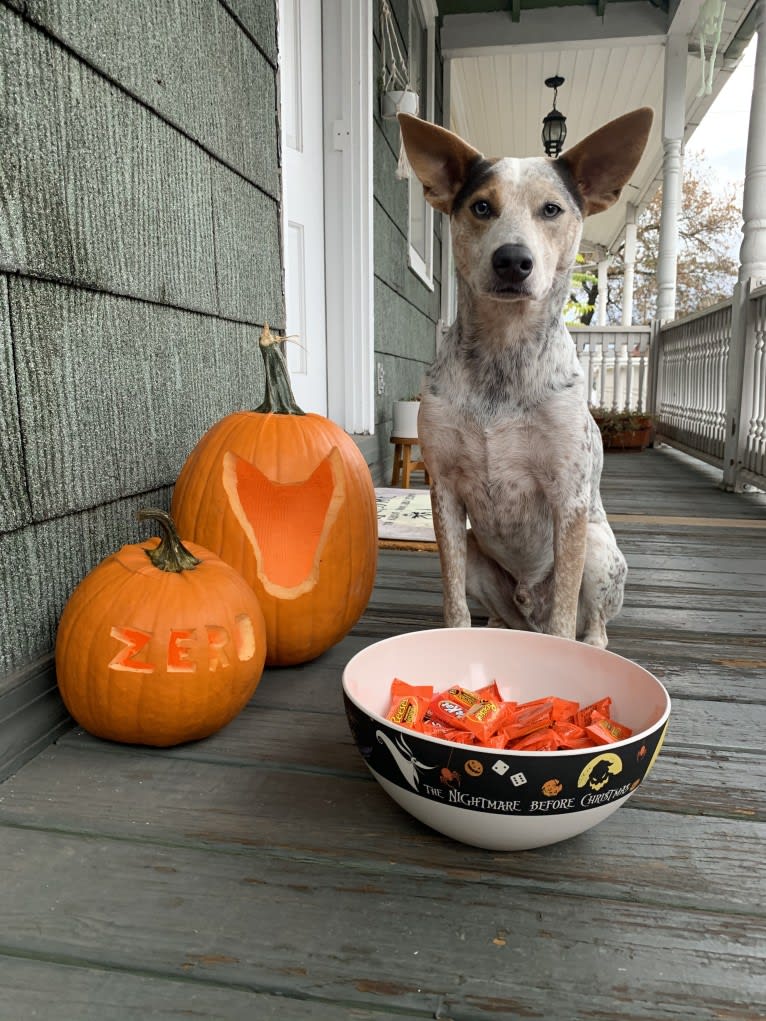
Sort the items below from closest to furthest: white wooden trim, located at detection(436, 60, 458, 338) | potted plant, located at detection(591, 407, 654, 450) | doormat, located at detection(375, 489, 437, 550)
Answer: doormat, located at detection(375, 489, 437, 550)
potted plant, located at detection(591, 407, 654, 450)
white wooden trim, located at detection(436, 60, 458, 338)

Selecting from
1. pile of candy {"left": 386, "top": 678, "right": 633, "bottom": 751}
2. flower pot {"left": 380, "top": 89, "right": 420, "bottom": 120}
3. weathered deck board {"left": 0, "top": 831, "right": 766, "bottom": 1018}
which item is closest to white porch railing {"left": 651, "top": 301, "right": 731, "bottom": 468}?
flower pot {"left": 380, "top": 89, "right": 420, "bottom": 120}

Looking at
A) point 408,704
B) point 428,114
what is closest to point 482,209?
point 408,704

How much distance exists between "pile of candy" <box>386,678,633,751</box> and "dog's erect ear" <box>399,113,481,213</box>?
1.06m

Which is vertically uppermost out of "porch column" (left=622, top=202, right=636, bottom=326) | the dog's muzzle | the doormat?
"porch column" (left=622, top=202, right=636, bottom=326)

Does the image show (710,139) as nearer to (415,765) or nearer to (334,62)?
(334,62)

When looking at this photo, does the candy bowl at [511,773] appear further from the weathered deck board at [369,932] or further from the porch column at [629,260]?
the porch column at [629,260]

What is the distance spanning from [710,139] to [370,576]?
90.6 feet

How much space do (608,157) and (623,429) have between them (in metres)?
5.76

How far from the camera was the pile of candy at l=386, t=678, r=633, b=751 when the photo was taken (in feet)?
3.44

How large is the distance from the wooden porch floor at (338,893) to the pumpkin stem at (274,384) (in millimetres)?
694

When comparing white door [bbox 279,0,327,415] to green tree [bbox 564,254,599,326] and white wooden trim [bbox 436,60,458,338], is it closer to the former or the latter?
white wooden trim [bbox 436,60,458,338]

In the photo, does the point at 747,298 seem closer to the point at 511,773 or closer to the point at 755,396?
the point at 755,396

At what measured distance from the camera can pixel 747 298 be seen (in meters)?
4.43

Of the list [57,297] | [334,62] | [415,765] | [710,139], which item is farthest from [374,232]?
[710,139]
